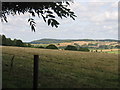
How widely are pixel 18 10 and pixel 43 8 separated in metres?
Answer: 1.54

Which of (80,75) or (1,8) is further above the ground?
(1,8)

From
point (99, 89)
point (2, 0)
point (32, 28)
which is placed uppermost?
point (2, 0)

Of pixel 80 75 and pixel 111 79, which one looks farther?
pixel 80 75

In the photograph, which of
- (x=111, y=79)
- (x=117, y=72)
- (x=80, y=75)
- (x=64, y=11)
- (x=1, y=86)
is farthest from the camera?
(x=117, y=72)

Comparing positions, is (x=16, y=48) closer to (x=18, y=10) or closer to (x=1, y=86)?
(x=18, y=10)

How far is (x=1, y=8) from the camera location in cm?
898

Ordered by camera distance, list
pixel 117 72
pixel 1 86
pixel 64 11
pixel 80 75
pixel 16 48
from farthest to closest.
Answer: pixel 16 48 → pixel 117 72 → pixel 80 75 → pixel 64 11 → pixel 1 86

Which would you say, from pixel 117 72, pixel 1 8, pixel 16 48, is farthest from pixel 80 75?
pixel 16 48

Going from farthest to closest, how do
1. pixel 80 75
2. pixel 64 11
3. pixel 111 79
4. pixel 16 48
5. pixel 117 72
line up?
pixel 16 48 → pixel 117 72 → pixel 80 75 → pixel 111 79 → pixel 64 11

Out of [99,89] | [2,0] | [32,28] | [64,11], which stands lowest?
[99,89]

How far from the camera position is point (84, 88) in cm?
664

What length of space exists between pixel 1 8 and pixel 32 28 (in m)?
2.08

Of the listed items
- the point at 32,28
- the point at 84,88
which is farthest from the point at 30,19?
the point at 84,88

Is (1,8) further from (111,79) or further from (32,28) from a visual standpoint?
(111,79)
